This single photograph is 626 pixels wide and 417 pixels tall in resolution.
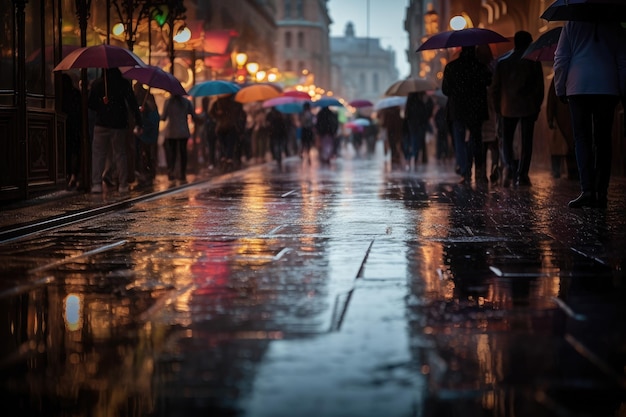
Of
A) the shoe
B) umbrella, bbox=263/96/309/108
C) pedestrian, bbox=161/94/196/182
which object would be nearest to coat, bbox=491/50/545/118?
the shoe

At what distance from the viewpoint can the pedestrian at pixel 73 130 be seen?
17750 mm

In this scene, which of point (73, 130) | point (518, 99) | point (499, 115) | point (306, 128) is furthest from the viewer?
point (306, 128)

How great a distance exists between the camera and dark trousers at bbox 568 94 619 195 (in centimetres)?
1162

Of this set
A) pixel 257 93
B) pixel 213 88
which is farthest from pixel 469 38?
pixel 257 93

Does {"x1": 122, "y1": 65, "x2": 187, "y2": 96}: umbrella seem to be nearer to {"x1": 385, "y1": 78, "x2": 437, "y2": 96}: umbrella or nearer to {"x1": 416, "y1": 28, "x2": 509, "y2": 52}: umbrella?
{"x1": 416, "y1": 28, "x2": 509, "y2": 52}: umbrella

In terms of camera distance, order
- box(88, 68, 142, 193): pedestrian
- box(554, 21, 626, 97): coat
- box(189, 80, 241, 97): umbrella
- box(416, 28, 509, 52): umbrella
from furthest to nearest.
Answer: box(189, 80, 241, 97): umbrella → box(416, 28, 509, 52): umbrella → box(88, 68, 142, 193): pedestrian → box(554, 21, 626, 97): coat

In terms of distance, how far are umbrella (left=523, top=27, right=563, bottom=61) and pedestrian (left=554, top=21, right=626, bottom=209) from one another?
12.2ft

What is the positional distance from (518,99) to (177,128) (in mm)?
6784

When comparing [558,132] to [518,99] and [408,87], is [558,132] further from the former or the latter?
[408,87]

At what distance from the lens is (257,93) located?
106 feet

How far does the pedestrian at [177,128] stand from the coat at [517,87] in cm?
613

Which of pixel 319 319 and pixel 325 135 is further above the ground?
pixel 325 135

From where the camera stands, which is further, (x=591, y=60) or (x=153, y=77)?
(x=153, y=77)

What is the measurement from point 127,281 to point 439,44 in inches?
489
